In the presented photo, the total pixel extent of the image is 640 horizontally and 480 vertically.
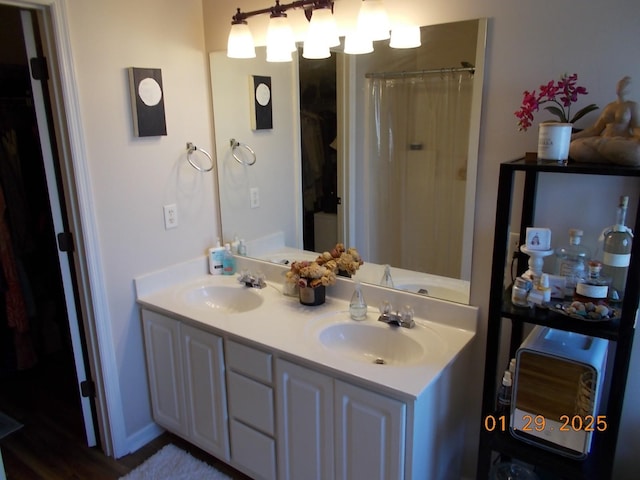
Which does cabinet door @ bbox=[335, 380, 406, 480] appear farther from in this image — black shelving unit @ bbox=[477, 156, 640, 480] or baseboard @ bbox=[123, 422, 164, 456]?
baseboard @ bbox=[123, 422, 164, 456]

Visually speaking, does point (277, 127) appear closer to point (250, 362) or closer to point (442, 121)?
point (442, 121)

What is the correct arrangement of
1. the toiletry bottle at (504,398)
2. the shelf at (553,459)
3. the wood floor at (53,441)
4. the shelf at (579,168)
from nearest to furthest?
the shelf at (579,168) → the shelf at (553,459) → the toiletry bottle at (504,398) → the wood floor at (53,441)

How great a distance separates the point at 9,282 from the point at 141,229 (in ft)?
4.12

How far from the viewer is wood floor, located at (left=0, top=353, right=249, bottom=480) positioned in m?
2.24

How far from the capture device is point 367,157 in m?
2.06

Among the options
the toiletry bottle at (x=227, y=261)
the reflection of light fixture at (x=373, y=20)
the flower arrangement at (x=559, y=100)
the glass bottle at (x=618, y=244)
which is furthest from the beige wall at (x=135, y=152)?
the glass bottle at (x=618, y=244)

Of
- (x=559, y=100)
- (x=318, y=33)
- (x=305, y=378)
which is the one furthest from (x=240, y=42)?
(x=305, y=378)

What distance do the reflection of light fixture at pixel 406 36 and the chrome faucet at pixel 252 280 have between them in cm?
124

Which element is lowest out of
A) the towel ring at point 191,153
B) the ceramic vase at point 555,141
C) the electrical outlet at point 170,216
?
the electrical outlet at point 170,216

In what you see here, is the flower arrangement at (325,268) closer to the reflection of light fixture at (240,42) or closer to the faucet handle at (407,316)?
the faucet handle at (407,316)

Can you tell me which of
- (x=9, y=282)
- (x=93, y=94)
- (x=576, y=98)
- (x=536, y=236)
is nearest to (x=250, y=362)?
(x=536, y=236)

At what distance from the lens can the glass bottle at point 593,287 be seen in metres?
1.42

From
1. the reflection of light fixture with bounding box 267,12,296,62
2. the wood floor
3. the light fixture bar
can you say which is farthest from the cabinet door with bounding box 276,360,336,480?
the light fixture bar

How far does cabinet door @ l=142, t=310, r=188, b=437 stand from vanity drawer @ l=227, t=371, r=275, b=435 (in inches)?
13.2
